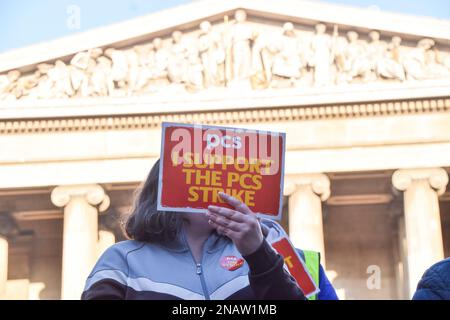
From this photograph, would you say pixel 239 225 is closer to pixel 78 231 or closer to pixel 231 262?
pixel 231 262

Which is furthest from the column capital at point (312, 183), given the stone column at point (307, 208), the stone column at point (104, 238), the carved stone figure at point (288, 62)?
the stone column at point (104, 238)

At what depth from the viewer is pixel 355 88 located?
2528 cm

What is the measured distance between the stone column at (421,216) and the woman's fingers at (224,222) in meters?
20.6

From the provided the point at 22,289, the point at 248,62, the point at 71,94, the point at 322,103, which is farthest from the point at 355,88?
the point at 22,289

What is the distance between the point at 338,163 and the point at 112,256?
71.6 ft

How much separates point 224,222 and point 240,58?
71.7ft

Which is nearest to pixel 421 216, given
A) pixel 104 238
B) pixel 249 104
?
pixel 249 104

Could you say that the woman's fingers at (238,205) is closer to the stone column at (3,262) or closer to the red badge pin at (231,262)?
the red badge pin at (231,262)

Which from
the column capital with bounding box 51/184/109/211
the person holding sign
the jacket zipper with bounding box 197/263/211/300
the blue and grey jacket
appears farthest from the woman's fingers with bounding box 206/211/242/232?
the column capital with bounding box 51/184/109/211

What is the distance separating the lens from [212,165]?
14.1 ft

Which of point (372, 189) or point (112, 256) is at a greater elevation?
point (372, 189)

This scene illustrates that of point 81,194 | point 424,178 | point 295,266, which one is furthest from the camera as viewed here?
point 81,194

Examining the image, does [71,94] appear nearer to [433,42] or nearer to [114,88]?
[114,88]

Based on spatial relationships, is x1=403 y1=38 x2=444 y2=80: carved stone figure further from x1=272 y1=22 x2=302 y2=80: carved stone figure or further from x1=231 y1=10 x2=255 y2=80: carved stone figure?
x1=231 y1=10 x2=255 y2=80: carved stone figure
